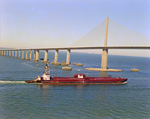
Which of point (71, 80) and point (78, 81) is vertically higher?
point (71, 80)

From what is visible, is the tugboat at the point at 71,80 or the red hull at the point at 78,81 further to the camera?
the red hull at the point at 78,81

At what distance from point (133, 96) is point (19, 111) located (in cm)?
2353

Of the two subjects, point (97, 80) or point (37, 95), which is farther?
point (97, 80)

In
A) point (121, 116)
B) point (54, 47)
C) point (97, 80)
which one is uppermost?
point (54, 47)

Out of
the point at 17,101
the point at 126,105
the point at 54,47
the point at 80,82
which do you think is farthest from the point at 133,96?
the point at 54,47

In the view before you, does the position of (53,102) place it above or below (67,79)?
below

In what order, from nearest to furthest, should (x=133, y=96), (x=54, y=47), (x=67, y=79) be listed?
(x=133, y=96) < (x=67, y=79) < (x=54, y=47)

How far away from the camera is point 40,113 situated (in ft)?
80.6

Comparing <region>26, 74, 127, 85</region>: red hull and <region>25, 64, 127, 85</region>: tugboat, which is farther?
<region>26, 74, 127, 85</region>: red hull

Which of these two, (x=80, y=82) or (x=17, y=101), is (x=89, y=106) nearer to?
(x=17, y=101)

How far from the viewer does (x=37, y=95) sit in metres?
33.8

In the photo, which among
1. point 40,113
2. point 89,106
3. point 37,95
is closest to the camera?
point 40,113

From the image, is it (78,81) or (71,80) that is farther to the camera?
(78,81)

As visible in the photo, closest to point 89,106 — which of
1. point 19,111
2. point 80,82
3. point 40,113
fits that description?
point 40,113
